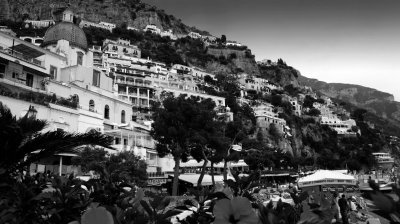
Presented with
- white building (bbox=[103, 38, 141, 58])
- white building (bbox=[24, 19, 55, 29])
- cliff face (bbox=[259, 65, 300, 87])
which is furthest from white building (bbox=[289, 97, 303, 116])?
white building (bbox=[24, 19, 55, 29])

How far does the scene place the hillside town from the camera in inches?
811

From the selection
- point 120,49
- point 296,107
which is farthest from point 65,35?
point 296,107

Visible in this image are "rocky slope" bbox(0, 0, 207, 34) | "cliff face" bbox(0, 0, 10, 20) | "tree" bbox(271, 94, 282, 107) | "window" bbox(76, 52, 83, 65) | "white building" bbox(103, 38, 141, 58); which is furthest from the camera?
"rocky slope" bbox(0, 0, 207, 34)

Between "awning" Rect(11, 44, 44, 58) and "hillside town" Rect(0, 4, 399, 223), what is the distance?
3.0 inches

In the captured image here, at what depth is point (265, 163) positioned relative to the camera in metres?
54.3

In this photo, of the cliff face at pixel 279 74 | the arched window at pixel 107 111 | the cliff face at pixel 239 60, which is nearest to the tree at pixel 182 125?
the arched window at pixel 107 111

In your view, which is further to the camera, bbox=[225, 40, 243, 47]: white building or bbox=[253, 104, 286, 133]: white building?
bbox=[225, 40, 243, 47]: white building

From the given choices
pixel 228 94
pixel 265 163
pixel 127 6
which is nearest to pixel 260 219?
pixel 265 163

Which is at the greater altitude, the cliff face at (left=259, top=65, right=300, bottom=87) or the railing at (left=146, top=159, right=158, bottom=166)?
the cliff face at (left=259, top=65, right=300, bottom=87)

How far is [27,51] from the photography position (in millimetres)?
28203

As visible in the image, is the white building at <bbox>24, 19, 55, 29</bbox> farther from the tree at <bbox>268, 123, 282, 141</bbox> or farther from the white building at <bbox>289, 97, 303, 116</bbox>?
the white building at <bbox>289, 97, 303, 116</bbox>

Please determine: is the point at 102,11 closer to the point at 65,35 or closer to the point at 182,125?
the point at 65,35

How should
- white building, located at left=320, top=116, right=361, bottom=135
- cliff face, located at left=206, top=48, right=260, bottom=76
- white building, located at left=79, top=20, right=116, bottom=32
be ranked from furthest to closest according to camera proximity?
1. cliff face, located at left=206, top=48, right=260, bottom=76
2. white building, located at left=320, top=116, right=361, bottom=135
3. white building, located at left=79, top=20, right=116, bottom=32

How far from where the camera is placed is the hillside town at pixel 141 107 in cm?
2061
